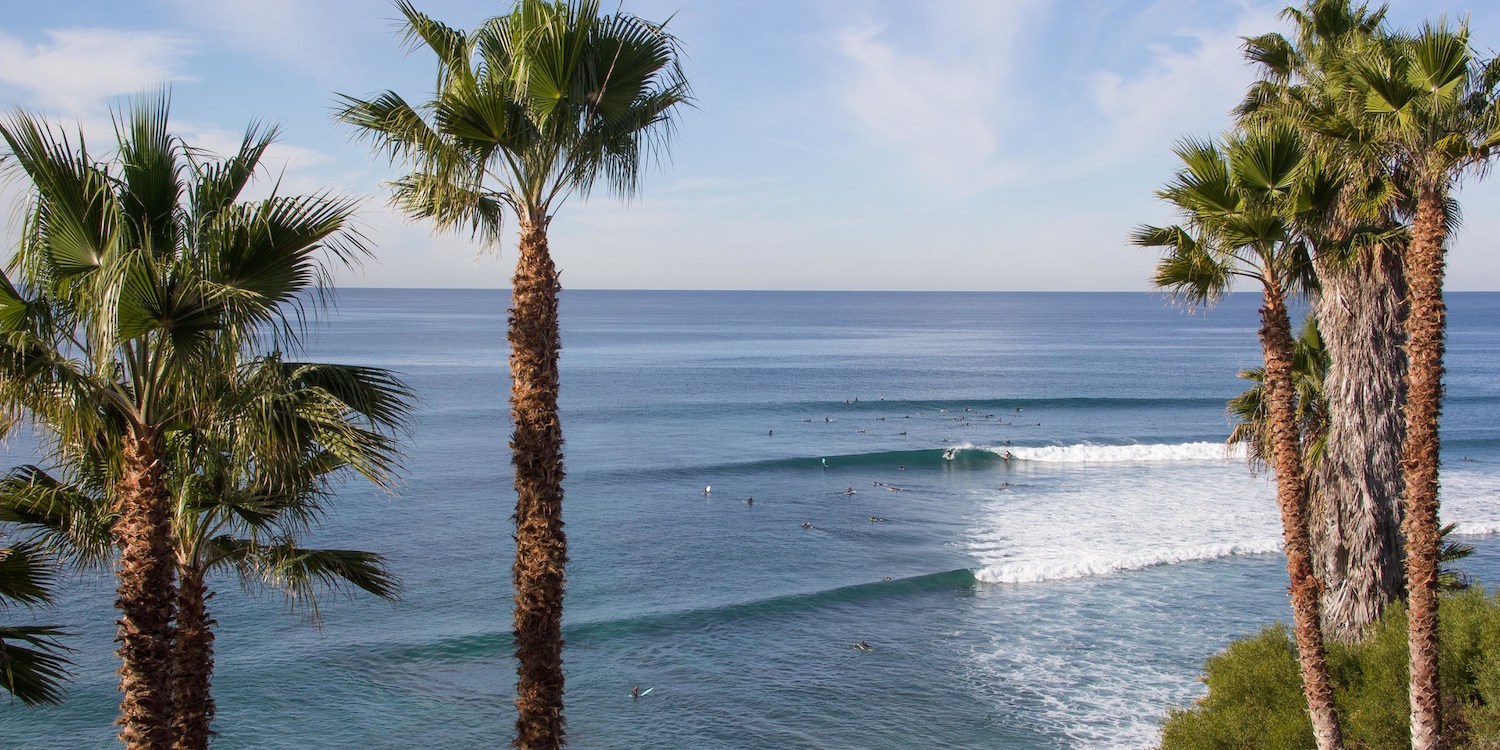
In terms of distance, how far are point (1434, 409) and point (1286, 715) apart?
739 centimetres

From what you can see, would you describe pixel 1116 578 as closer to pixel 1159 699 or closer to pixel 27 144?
pixel 1159 699

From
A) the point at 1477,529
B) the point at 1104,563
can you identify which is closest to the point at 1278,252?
the point at 1104,563

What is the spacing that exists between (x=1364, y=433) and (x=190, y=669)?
15799mm

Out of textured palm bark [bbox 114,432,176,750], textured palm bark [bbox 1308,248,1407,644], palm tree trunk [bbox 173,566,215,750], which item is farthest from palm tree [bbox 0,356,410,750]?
textured palm bark [bbox 1308,248,1407,644]

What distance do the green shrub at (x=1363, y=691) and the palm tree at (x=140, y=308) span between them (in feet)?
A: 47.3

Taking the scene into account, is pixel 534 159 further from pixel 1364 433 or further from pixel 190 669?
pixel 1364 433

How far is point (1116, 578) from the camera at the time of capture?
31.2m

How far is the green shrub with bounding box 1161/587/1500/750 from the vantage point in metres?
13.8

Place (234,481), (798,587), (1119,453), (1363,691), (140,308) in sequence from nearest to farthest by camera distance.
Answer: (140,308), (234,481), (1363,691), (798,587), (1119,453)

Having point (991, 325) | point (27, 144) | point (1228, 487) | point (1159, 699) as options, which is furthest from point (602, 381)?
point (991, 325)

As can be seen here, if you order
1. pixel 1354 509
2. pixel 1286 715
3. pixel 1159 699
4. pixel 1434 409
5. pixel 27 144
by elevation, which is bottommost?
pixel 1159 699

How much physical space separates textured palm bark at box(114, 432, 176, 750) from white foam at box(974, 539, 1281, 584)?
26.9 metres

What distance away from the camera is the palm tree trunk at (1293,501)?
1027cm

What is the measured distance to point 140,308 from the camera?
663cm
